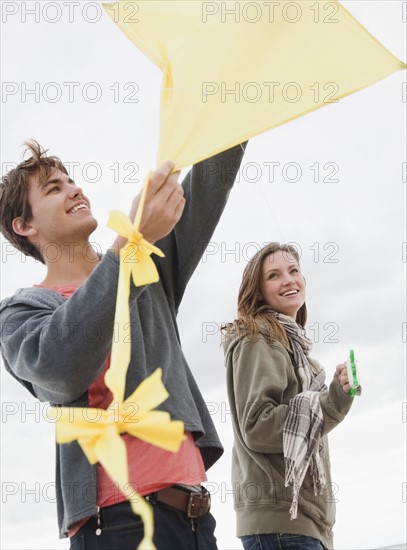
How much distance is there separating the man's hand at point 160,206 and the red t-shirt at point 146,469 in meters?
0.33

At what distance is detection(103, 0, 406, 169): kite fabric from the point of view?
137 centimetres

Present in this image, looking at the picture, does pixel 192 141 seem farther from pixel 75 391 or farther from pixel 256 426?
pixel 256 426

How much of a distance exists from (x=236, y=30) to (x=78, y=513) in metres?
1.04

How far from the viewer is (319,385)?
2.21m

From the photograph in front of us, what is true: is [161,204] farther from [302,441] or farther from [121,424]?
[302,441]

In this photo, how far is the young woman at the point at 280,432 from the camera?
1.99 m

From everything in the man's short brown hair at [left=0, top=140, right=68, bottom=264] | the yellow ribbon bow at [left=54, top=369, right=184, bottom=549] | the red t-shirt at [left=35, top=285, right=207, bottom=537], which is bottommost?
the red t-shirt at [left=35, top=285, right=207, bottom=537]

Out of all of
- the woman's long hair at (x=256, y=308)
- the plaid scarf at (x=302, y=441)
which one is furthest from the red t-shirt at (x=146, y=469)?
the woman's long hair at (x=256, y=308)

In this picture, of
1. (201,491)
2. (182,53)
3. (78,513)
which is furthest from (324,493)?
(182,53)

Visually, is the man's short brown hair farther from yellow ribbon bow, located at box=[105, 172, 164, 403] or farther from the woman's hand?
the woman's hand

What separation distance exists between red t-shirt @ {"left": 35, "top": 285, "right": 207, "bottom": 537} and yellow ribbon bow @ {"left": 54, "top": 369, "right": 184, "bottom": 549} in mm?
312

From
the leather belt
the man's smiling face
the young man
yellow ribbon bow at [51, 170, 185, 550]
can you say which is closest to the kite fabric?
the young man

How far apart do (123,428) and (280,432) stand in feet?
3.52

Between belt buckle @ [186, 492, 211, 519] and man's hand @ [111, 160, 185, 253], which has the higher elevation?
man's hand @ [111, 160, 185, 253]
